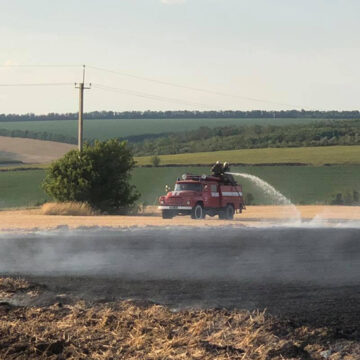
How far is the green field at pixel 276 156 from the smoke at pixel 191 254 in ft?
196

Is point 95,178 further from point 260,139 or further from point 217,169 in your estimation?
point 260,139

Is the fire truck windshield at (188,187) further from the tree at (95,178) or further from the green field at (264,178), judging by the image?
the green field at (264,178)

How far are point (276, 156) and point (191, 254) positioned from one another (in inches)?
2848

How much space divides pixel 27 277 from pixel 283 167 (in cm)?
6806

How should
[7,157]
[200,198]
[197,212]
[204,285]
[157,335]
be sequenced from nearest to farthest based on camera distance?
[157,335]
[204,285]
[197,212]
[200,198]
[7,157]

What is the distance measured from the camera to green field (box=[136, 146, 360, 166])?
86500mm

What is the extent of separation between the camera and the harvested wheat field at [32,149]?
98312mm

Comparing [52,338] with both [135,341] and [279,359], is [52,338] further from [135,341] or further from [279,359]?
[279,359]

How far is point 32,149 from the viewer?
10444 centimetres

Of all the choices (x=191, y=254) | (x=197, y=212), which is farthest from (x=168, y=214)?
(x=191, y=254)

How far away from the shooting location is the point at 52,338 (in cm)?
970

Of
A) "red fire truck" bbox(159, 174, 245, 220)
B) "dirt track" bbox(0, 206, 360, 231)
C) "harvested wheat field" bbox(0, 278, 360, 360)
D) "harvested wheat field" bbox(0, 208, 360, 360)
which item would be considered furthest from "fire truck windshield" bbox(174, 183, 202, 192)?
"harvested wheat field" bbox(0, 278, 360, 360)

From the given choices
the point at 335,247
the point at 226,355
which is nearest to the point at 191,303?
the point at 226,355

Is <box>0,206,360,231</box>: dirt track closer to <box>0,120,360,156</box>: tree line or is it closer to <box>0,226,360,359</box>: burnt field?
<box>0,226,360,359</box>: burnt field
